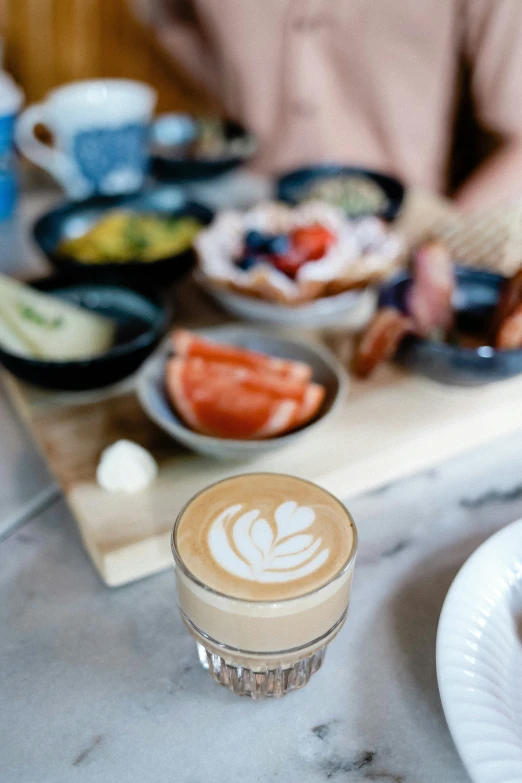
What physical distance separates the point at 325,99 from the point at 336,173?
0.54 m

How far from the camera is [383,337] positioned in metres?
0.91

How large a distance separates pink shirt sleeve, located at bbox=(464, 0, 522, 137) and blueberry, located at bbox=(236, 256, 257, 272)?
3.08ft

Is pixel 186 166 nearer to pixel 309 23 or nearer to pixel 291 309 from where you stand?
pixel 309 23

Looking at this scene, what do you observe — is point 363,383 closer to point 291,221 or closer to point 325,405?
point 325,405

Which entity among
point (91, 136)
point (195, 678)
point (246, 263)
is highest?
point (91, 136)

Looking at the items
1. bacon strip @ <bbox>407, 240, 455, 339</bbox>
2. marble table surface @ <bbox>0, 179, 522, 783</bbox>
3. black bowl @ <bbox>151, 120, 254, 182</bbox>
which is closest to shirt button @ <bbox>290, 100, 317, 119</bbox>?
black bowl @ <bbox>151, 120, 254, 182</bbox>

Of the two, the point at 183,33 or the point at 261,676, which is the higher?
the point at 183,33

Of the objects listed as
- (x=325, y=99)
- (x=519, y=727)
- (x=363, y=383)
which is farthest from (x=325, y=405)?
(x=325, y=99)

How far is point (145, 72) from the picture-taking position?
2.90 metres

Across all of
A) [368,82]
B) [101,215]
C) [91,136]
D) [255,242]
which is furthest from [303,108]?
[255,242]

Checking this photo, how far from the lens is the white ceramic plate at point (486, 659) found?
0.46 m

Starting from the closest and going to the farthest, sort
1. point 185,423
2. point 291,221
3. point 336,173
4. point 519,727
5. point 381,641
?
point 519,727, point 381,641, point 185,423, point 291,221, point 336,173

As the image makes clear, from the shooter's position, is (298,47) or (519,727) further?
(298,47)

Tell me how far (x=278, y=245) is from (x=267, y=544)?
62cm
